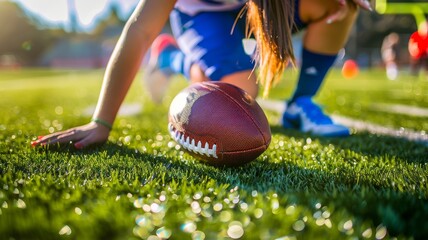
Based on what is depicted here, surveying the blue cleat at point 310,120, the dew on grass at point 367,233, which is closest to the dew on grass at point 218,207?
the dew on grass at point 367,233

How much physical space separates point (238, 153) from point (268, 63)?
1.76ft

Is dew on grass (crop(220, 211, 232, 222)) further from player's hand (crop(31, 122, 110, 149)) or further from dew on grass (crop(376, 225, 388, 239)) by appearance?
player's hand (crop(31, 122, 110, 149))

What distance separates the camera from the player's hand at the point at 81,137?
177cm

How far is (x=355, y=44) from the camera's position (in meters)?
25.6

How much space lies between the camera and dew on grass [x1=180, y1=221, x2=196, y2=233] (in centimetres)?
97

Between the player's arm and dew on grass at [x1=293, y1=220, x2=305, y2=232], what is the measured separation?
40.2 inches

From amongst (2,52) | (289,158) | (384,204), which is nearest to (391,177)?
(384,204)

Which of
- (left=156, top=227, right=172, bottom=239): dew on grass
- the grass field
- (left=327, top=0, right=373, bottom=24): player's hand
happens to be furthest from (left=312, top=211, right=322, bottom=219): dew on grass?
(left=327, top=0, right=373, bottom=24): player's hand

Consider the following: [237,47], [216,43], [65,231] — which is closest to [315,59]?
[237,47]

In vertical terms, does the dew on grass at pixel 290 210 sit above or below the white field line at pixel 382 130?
above

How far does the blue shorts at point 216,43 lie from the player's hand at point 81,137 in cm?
80

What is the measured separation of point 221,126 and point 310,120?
3.11ft

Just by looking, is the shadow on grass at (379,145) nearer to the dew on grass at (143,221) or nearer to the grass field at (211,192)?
the grass field at (211,192)

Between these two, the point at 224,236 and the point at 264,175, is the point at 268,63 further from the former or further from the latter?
the point at 224,236
